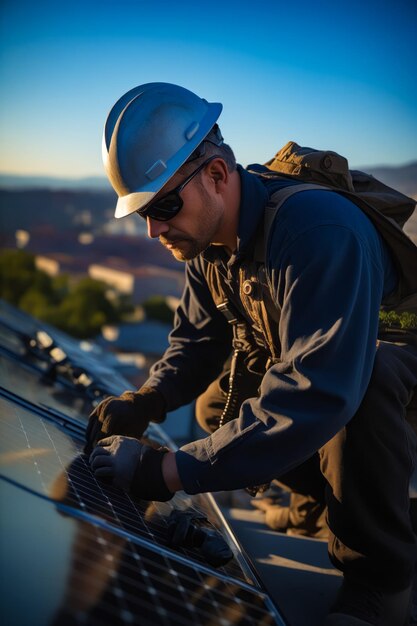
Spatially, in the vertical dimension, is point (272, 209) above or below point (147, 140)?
below

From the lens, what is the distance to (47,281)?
27.0 metres

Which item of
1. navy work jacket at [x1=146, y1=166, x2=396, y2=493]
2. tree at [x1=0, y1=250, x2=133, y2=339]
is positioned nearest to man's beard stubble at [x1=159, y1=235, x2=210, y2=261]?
navy work jacket at [x1=146, y1=166, x2=396, y2=493]

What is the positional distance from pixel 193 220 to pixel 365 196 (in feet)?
2.43

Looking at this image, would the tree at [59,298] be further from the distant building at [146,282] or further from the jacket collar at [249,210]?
the jacket collar at [249,210]

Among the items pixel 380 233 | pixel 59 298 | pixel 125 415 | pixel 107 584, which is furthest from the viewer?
pixel 59 298

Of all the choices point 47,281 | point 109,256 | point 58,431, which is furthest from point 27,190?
point 58,431

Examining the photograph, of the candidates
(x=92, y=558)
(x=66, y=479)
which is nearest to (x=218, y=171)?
(x=66, y=479)

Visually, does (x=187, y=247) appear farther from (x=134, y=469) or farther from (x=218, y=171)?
(x=134, y=469)

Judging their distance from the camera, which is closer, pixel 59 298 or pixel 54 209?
pixel 59 298

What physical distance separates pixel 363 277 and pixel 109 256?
52.4 m

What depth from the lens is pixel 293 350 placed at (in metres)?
2.21

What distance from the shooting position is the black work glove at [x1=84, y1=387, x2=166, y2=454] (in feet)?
9.32

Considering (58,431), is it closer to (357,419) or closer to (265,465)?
(265,465)

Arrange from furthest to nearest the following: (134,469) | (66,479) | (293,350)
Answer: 1. (134,469)
2. (293,350)
3. (66,479)
